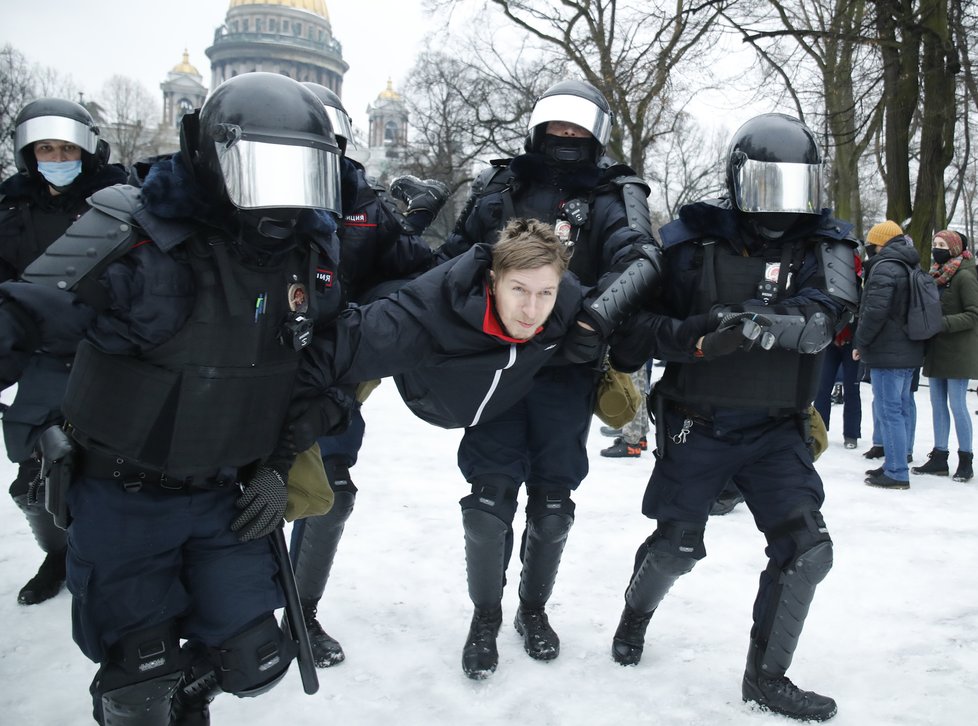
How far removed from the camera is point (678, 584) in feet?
13.8

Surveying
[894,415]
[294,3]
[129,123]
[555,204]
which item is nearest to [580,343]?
[555,204]

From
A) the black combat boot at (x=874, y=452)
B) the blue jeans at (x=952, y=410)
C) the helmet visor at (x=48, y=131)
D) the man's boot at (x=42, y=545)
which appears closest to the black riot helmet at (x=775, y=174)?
the helmet visor at (x=48, y=131)

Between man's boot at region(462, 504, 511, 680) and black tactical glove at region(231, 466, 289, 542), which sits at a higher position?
black tactical glove at region(231, 466, 289, 542)

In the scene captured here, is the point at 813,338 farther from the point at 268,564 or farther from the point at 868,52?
the point at 868,52

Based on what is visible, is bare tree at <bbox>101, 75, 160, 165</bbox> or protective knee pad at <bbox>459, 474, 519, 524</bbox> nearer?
protective knee pad at <bbox>459, 474, 519, 524</bbox>

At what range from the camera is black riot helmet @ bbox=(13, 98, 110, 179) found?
391 cm

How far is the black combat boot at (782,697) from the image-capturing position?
9.76 ft

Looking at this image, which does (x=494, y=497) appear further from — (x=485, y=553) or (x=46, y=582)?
(x=46, y=582)

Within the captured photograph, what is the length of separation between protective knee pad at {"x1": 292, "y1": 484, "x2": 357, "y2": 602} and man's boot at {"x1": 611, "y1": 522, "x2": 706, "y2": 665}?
117 cm

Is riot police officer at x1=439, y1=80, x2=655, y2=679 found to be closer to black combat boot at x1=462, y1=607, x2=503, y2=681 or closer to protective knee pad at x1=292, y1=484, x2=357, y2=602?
black combat boot at x1=462, y1=607, x2=503, y2=681

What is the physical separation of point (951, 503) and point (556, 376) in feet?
13.4

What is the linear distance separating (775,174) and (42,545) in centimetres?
350

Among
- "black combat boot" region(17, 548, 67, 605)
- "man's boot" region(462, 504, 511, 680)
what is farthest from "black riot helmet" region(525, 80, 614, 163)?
"black combat boot" region(17, 548, 67, 605)

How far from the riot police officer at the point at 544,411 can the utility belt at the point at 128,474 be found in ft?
4.04
